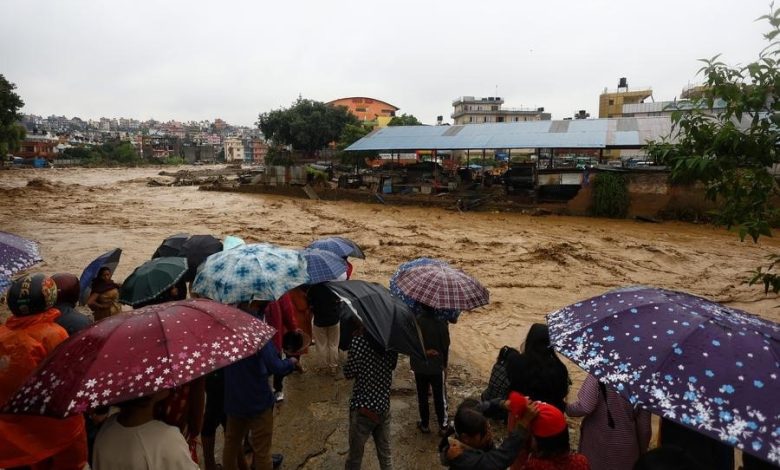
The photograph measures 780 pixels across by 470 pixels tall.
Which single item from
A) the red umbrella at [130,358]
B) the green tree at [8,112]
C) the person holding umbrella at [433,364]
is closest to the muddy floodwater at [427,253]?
the person holding umbrella at [433,364]

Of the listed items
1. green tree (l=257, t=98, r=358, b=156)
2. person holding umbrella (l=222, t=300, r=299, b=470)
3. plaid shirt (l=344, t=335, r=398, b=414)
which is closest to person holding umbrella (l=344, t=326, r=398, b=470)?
plaid shirt (l=344, t=335, r=398, b=414)

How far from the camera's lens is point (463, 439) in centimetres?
228

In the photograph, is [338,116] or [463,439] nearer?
[463,439]

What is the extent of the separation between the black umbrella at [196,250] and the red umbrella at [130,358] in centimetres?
267

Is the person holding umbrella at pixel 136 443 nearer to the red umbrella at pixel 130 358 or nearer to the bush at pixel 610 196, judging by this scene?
the red umbrella at pixel 130 358

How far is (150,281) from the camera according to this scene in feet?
12.5

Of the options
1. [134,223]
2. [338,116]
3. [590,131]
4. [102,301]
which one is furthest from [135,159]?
[102,301]

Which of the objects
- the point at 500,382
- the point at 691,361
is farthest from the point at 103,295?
the point at 691,361

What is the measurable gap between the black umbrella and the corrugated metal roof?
16.1 m

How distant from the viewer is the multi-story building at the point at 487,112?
75.9m

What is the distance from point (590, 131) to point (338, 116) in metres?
26.5

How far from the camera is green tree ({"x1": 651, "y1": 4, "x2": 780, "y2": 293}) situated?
2383 millimetres

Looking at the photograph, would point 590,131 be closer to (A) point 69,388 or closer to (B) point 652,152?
(B) point 652,152

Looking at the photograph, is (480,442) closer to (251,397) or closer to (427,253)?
(251,397)
